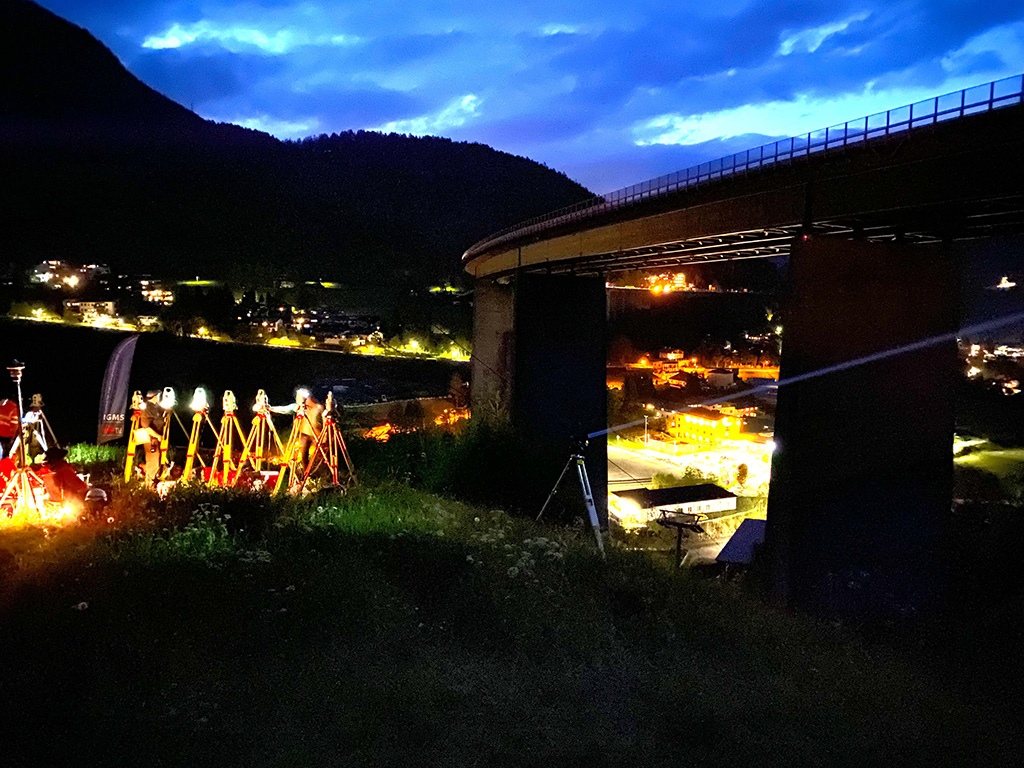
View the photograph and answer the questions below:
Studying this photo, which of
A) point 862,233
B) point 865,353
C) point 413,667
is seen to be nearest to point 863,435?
point 865,353

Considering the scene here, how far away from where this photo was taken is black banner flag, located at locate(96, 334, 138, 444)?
1477cm

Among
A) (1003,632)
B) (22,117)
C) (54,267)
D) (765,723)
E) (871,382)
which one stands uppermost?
(22,117)

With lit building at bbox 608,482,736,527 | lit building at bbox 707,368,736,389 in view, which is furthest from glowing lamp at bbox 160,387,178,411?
lit building at bbox 707,368,736,389

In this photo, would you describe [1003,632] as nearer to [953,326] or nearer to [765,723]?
[953,326]

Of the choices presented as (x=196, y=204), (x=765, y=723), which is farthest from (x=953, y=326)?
(x=196, y=204)

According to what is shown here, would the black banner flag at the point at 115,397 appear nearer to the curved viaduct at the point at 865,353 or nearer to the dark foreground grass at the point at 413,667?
the dark foreground grass at the point at 413,667

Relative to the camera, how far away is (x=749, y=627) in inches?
349

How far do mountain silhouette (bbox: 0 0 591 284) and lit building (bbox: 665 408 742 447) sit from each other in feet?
245

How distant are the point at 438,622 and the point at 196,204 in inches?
6618

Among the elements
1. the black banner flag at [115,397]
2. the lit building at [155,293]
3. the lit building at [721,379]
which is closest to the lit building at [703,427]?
the lit building at [721,379]

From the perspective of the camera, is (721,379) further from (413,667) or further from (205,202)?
(205,202)

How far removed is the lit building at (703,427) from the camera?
191 feet

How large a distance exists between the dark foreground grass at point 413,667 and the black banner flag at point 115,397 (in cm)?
524

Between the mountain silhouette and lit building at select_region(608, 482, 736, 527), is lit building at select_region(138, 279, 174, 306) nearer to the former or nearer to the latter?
the mountain silhouette
